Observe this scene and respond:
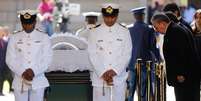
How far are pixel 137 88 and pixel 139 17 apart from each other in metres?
1.45

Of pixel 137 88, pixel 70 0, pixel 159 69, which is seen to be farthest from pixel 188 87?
pixel 70 0

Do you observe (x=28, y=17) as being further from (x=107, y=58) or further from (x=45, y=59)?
(x=107, y=58)

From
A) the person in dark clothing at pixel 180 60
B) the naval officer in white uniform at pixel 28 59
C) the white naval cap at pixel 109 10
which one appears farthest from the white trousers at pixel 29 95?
the person in dark clothing at pixel 180 60

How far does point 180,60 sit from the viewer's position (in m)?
9.51

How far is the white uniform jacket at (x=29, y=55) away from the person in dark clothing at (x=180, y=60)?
1.55 metres

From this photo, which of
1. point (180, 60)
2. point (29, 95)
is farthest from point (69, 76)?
point (180, 60)

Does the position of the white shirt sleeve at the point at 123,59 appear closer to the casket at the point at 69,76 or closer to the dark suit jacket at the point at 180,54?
the dark suit jacket at the point at 180,54

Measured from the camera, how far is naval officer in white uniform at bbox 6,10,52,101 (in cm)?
952

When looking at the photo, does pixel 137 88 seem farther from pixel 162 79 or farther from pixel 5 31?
pixel 5 31

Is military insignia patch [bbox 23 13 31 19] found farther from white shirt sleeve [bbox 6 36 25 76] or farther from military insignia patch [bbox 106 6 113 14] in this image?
military insignia patch [bbox 106 6 113 14]

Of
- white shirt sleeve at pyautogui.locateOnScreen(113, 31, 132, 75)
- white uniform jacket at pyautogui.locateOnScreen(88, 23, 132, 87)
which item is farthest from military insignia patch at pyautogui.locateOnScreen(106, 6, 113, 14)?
white shirt sleeve at pyautogui.locateOnScreen(113, 31, 132, 75)

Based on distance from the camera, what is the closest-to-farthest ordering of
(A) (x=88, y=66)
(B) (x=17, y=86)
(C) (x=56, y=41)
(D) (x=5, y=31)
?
(B) (x=17, y=86) < (A) (x=88, y=66) < (C) (x=56, y=41) < (D) (x=5, y=31)

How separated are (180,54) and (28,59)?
199cm

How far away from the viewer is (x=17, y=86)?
31.3 feet
